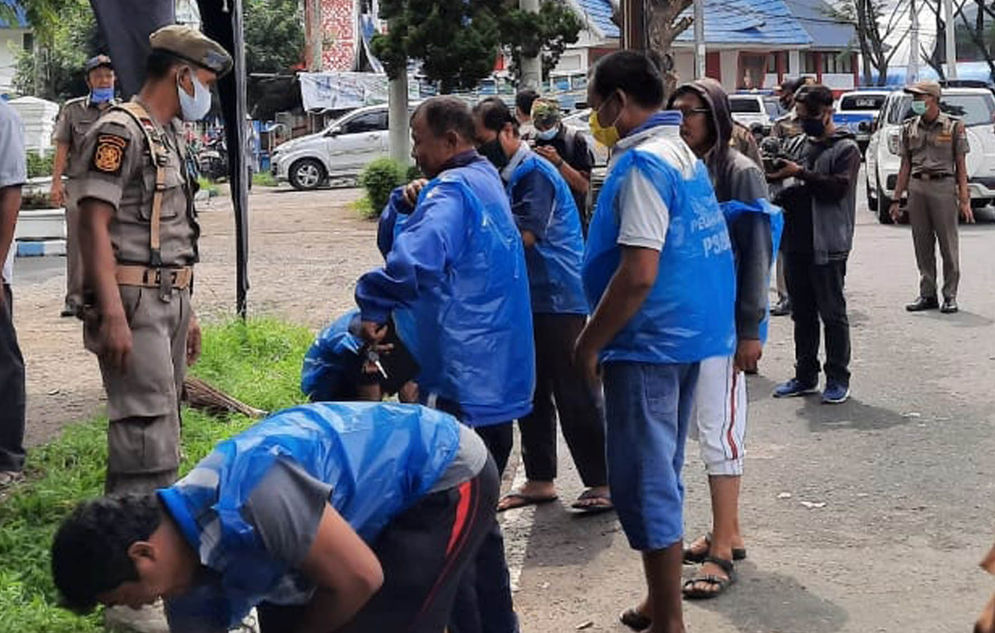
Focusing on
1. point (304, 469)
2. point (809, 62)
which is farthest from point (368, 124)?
point (809, 62)

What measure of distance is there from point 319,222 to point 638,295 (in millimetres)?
17905

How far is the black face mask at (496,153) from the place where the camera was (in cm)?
659

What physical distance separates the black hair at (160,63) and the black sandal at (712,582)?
269 cm

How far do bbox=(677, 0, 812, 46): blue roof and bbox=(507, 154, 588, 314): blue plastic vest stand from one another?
49486 millimetres

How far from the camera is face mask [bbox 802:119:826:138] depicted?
8.70 meters

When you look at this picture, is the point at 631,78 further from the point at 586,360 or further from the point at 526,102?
the point at 526,102

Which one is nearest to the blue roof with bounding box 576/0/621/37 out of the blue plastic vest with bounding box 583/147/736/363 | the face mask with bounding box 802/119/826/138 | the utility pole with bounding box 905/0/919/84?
the utility pole with bounding box 905/0/919/84

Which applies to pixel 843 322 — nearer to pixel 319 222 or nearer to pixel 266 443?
pixel 266 443

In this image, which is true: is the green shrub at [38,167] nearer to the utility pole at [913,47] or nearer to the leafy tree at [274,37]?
the leafy tree at [274,37]

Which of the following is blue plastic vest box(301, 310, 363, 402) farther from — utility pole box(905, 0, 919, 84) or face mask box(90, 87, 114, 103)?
utility pole box(905, 0, 919, 84)

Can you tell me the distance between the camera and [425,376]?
4977 millimetres

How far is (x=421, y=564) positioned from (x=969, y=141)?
17.1m

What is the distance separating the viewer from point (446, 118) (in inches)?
197

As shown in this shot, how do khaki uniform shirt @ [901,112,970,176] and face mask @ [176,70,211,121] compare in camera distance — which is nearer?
face mask @ [176,70,211,121]
